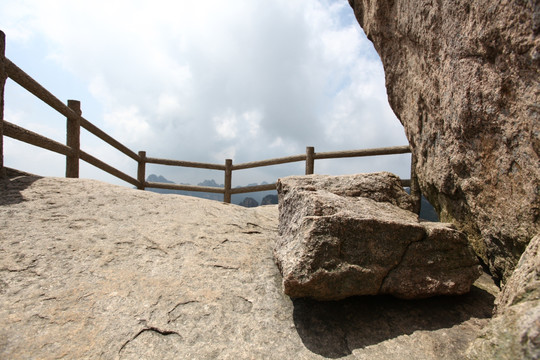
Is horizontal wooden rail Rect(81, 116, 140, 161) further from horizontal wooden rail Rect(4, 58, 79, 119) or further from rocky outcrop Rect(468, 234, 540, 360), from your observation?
rocky outcrop Rect(468, 234, 540, 360)

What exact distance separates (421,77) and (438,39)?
53 centimetres

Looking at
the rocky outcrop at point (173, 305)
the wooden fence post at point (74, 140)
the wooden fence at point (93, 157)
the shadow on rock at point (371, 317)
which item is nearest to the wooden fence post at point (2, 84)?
the wooden fence at point (93, 157)

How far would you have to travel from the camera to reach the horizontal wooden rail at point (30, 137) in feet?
11.8

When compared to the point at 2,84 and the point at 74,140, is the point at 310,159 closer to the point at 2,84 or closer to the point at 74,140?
the point at 74,140

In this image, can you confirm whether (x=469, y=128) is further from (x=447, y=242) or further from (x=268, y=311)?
(x=268, y=311)

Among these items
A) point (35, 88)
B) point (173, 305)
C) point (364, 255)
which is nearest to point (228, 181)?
point (35, 88)

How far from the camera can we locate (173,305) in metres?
1.93

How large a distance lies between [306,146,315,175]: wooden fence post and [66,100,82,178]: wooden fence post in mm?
4300

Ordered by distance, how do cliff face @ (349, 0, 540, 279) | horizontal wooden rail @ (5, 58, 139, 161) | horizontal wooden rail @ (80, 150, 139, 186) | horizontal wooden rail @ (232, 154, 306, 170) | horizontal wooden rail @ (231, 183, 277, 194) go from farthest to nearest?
horizontal wooden rail @ (231, 183, 277, 194) < horizontal wooden rail @ (232, 154, 306, 170) < horizontal wooden rail @ (80, 150, 139, 186) < horizontal wooden rail @ (5, 58, 139, 161) < cliff face @ (349, 0, 540, 279)

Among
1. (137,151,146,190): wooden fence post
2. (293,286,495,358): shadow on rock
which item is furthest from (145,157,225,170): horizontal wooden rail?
(293,286,495,358): shadow on rock

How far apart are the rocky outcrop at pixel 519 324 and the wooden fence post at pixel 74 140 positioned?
5.42 m

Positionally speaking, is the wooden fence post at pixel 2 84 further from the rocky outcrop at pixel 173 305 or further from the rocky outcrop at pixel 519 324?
the rocky outcrop at pixel 519 324

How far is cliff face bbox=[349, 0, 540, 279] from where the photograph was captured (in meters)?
1.65

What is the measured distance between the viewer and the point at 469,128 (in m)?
2.12
